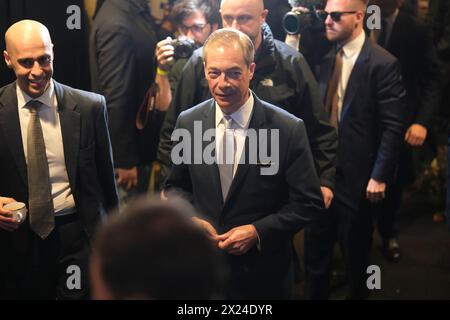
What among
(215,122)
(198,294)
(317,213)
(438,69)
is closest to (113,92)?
(215,122)

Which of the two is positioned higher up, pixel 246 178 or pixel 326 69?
pixel 326 69

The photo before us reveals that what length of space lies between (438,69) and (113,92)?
1.52 meters

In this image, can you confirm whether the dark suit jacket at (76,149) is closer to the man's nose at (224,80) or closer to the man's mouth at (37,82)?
Result: the man's mouth at (37,82)

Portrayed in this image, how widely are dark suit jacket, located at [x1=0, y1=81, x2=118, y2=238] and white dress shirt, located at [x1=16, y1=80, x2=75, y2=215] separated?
0.02m

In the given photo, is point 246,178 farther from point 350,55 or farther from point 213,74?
point 350,55

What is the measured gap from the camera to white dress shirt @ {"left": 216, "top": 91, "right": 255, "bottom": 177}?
9.55 ft

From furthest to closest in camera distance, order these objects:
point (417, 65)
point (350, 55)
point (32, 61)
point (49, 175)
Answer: point (417, 65), point (350, 55), point (49, 175), point (32, 61)

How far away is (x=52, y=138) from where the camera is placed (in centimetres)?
302

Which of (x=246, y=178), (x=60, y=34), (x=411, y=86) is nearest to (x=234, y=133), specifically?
(x=246, y=178)

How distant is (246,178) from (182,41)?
2.56ft

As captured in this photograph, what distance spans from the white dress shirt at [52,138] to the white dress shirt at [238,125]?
611mm

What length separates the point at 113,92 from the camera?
3512 millimetres

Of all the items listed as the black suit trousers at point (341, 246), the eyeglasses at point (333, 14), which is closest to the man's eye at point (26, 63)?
the eyeglasses at point (333, 14)
